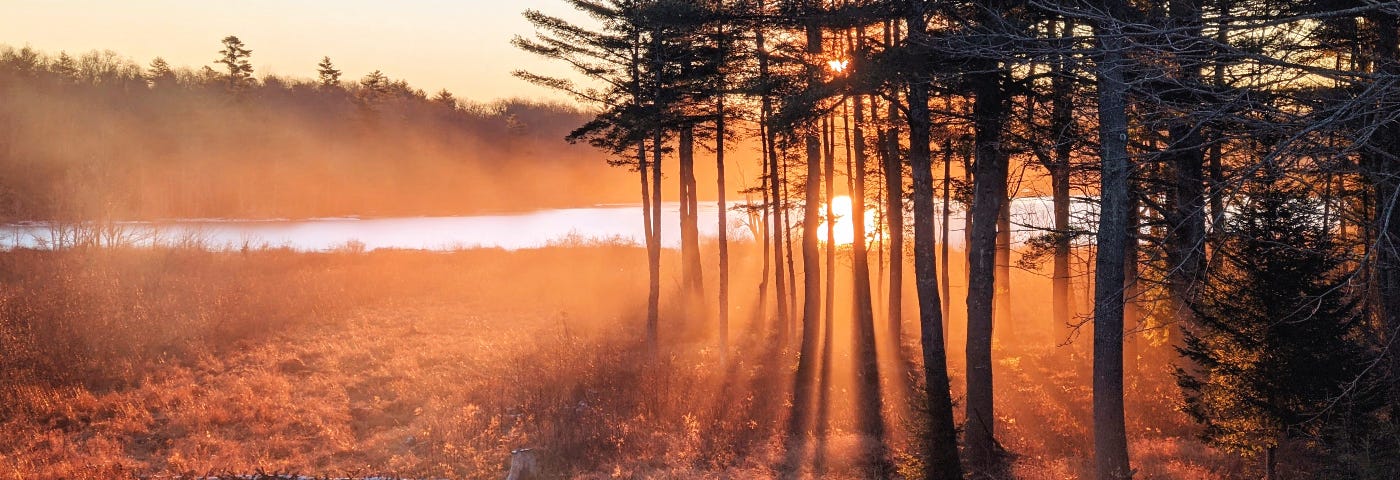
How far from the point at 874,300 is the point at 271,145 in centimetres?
8333

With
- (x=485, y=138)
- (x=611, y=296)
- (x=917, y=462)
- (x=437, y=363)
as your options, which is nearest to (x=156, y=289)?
(x=437, y=363)

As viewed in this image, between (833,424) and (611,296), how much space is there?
1808 centimetres

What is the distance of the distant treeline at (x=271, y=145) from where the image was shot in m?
78.9

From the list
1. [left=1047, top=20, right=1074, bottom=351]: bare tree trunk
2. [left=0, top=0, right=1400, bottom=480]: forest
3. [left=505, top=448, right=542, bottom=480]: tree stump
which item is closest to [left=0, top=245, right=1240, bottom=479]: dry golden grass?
[left=0, top=0, right=1400, bottom=480]: forest

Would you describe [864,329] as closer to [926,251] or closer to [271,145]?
[926,251]

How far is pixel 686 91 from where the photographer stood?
20734 mm

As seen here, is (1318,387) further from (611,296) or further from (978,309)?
(611,296)

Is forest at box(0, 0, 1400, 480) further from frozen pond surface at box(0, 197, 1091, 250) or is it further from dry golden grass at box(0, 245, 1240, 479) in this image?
frozen pond surface at box(0, 197, 1091, 250)

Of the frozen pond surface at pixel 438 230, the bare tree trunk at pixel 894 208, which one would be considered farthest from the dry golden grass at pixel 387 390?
the frozen pond surface at pixel 438 230

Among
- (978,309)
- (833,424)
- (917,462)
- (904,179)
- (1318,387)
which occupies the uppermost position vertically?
(904,179)

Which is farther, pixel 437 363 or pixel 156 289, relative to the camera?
pixel 156 289

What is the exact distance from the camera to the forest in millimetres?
8609

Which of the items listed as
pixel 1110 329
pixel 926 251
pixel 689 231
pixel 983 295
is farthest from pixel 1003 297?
pixel 1110 329

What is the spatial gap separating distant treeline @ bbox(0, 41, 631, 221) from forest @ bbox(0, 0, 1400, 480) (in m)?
50.5
